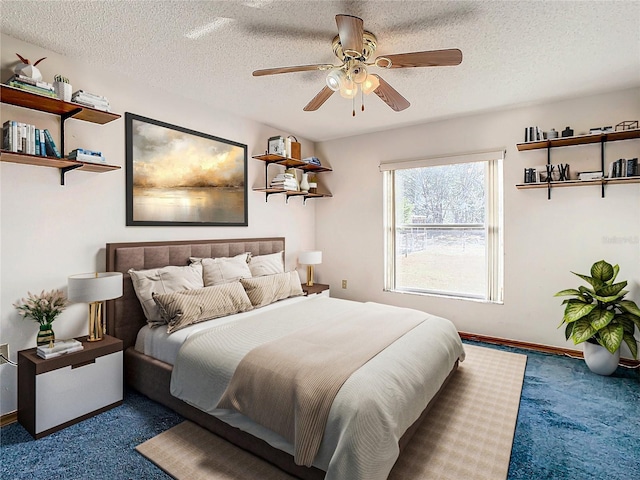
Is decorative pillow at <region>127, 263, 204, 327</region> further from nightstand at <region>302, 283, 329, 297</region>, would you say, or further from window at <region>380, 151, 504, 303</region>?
window at <region>380, 151, 504, 303</region>

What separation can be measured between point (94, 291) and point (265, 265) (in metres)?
1.78

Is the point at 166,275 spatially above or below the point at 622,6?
below

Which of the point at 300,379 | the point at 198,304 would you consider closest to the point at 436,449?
the point at 300,379

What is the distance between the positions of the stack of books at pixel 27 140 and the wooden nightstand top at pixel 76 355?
133 centimetres

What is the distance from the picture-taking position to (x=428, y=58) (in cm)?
202

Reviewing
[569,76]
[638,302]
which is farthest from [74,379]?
[638,302]

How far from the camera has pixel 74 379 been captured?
2.29 metres

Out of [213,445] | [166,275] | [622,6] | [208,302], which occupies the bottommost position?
[213,445]

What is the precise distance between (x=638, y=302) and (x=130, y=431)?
444cm

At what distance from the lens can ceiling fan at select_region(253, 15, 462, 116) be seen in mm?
1896

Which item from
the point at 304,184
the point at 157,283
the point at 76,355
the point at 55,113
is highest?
the point at 55,113

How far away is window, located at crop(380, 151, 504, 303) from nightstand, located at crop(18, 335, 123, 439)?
10.9ft

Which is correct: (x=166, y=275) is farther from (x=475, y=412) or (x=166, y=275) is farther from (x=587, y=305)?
(x=587, y=305)

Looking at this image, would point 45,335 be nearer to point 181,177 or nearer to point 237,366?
point 237,366
